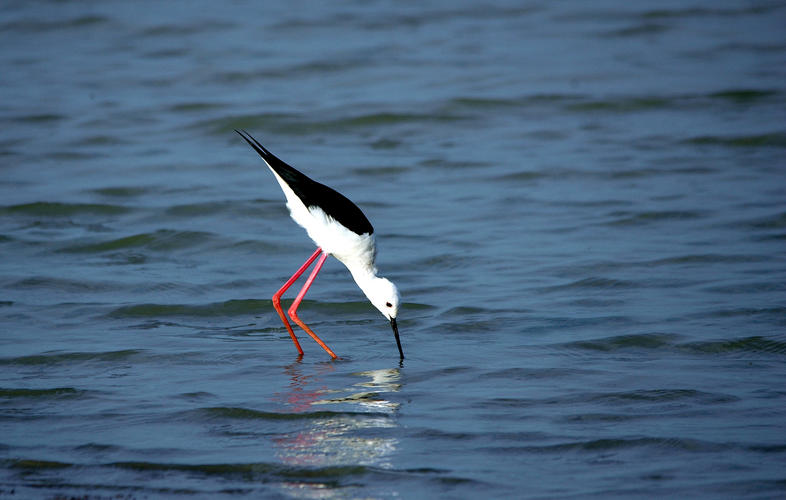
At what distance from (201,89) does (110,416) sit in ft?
38.2

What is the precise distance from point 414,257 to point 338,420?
3864mm

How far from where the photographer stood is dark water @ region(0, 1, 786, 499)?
17.2 ft

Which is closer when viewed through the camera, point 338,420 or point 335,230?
point 338,420

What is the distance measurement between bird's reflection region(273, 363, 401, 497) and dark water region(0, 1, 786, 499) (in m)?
0.03

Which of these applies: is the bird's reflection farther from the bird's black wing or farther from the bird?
the bird's black wing

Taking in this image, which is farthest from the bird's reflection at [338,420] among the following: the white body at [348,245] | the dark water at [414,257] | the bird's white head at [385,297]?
the white body at [348,245]

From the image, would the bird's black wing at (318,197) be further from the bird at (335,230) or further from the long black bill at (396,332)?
the long black bill at (396,332)

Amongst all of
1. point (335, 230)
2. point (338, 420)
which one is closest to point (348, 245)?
point (335, 230)

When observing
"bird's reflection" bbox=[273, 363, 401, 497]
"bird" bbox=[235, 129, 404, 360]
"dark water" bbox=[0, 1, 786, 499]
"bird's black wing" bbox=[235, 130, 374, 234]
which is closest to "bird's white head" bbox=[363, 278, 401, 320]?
"bird" bbox=[235, 129, 404, 360]

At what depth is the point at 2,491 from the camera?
15.9 ft

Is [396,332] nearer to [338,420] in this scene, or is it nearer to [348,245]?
[348,245]

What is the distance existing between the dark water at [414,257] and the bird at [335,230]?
0.32 metres

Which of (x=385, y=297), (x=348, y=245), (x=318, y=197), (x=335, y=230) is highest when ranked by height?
(x=318, y=197)

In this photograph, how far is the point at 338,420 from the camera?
5719 mm
